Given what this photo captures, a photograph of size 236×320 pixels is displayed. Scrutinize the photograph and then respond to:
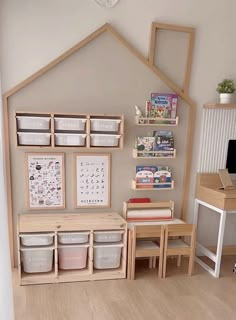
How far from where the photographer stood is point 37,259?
2.37m

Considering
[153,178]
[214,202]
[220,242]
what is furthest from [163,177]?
[220,242]

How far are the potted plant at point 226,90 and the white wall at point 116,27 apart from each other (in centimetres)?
12

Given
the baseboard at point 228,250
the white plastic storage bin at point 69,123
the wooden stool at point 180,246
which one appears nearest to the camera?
the white plastic storage bin at point 69,123

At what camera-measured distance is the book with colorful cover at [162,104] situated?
2.62 m

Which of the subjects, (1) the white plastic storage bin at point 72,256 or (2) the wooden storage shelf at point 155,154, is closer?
(1) the white plastic storage bin at point 72,256

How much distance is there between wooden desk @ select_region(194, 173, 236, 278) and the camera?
2473 millimetres

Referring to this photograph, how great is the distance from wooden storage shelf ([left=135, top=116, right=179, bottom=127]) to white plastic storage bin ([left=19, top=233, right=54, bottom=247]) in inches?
48.9

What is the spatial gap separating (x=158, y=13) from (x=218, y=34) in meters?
0.62

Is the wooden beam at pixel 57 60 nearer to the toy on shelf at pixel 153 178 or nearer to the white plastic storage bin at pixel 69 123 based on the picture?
the white plastic storage bin at pixel 69 123

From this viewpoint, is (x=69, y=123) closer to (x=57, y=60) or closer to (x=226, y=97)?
(x=57, y=60)

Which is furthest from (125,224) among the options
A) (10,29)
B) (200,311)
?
(10,29)

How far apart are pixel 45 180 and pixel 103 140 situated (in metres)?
0.63

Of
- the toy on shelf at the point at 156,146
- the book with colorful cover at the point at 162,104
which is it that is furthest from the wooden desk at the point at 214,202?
the book with colorful cover at the point at 162,104

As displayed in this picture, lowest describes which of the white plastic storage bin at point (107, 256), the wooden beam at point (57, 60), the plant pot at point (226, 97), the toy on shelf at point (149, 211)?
the white plastic storage bin at point (107, 256)
